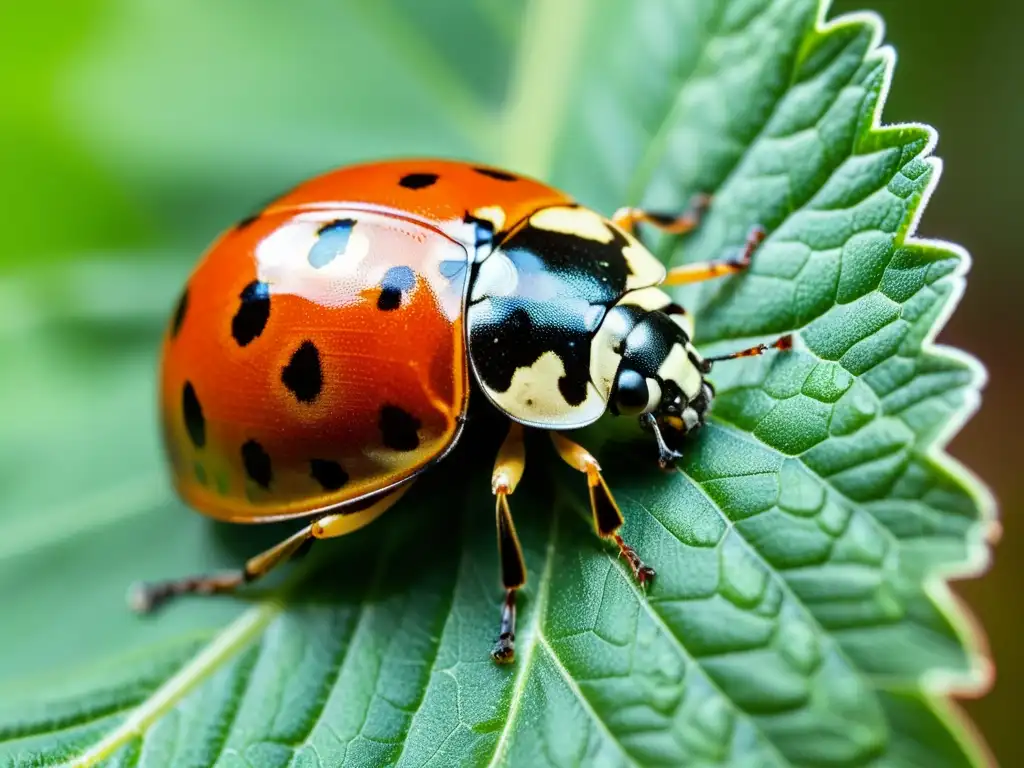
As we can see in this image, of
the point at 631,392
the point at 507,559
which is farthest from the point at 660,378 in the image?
the point at 507,559

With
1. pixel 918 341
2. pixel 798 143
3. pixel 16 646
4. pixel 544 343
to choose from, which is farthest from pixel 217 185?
pixel 918 341

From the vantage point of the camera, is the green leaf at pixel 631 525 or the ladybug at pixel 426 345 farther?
the ladybug at pixel 426 345

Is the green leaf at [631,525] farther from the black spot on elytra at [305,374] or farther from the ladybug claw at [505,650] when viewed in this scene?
the black spot on elytra at [305,374]

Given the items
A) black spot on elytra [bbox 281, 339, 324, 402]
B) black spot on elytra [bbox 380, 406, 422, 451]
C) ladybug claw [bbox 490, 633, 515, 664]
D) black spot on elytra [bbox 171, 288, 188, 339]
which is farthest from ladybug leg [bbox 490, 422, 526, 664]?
black spot on elytra [bbox 171, 288, 188, 339]

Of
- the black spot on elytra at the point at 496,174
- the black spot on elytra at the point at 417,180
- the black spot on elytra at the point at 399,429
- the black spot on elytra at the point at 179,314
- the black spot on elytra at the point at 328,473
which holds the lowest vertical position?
the black spot on elytra at the point at 328,473

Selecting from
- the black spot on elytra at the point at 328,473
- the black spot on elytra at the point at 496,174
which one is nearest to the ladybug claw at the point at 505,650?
the black spot on elytra at the point at 328,473

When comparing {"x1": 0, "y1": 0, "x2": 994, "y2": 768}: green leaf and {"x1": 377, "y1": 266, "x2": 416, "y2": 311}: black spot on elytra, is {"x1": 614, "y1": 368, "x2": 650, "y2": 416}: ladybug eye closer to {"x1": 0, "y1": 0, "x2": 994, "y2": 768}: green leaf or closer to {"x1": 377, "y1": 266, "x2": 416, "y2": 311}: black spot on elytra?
{"x1": 0, "y1": 0, "x2": 994, "y2": 768}: green leaf

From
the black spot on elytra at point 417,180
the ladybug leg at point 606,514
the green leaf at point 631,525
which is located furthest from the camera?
the black spot on elytra at point 417,180

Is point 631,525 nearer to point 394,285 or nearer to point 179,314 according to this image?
point 394,285
